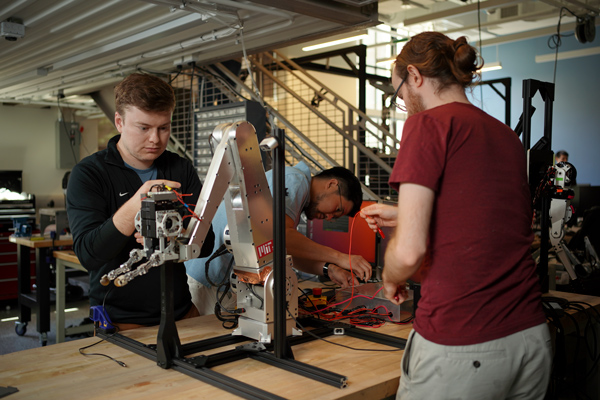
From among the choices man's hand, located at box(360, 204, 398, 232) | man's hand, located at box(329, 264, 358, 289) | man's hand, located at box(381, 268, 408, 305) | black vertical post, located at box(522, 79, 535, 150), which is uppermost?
black vertical post, located at box(522, 79, 535, 150)

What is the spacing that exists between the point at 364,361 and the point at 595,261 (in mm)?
3441

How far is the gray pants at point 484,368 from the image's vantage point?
3.69 feet

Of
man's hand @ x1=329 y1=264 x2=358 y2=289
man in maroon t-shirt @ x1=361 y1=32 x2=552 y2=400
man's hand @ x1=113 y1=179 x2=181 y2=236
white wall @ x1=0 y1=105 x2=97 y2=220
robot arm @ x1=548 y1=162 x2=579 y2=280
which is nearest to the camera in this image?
man in maroon t-shirt @ x1=361 y1=32 x2=552 y2=400

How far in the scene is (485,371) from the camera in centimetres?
112

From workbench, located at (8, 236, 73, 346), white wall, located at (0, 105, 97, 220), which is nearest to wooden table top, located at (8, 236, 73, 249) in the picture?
workbench, located at (8, 236, 73, 346)

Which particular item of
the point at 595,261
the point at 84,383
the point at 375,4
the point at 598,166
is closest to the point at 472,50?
the point at 84,383

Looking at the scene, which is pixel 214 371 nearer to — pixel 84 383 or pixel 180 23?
pixel 84 383

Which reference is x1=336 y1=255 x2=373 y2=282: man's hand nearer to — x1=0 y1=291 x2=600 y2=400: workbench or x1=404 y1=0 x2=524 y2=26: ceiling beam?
x1=0 y1=291 x2=600 y2=400: workbench

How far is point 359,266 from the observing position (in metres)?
2.29

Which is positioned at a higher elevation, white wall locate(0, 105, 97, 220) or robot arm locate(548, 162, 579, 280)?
white wall locate(0, 105, 97, 220)

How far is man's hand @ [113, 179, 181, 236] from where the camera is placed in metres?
1.42

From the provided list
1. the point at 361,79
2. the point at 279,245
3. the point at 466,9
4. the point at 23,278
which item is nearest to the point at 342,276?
the point at 279,245

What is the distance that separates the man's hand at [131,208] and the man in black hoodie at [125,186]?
0.07 metres

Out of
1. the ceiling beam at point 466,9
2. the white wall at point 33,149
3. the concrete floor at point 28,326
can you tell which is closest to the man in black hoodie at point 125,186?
the concrete floor at point 28,326
